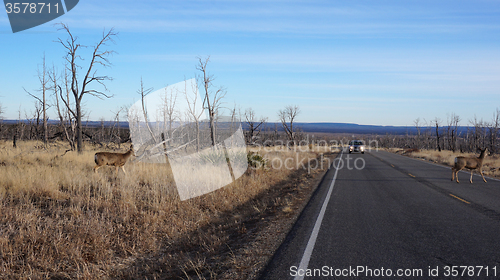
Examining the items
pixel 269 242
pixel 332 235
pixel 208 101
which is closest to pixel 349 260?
pixel 332 235

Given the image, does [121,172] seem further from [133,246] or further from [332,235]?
[332,235]

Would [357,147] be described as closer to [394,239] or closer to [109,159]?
[109,159]

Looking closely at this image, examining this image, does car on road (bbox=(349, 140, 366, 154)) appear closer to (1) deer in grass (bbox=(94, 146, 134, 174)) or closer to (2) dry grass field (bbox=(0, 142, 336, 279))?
(2) dry grass field (bbox=(0, 142, 336, 279))

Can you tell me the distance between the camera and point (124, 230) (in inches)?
242

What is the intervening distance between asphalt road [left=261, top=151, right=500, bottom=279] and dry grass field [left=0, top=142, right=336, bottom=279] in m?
0.79

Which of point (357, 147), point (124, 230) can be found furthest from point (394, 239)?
point (357, 147)

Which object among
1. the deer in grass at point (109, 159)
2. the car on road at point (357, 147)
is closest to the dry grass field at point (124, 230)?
the deer in grass at point (109, 159)

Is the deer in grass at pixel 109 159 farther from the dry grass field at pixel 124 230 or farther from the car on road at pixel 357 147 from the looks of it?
the car on road at pixel 357 147

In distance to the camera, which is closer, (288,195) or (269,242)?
(269,242)

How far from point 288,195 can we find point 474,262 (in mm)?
6171

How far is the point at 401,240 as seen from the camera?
5.09 m

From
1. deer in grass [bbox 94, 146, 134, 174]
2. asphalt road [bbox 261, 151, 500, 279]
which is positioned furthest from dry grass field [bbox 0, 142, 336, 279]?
deer in grass [bbox 94, 146, 134, 174]

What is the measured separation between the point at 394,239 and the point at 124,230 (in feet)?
17.3

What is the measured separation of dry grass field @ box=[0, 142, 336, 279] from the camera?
4.55 metres
